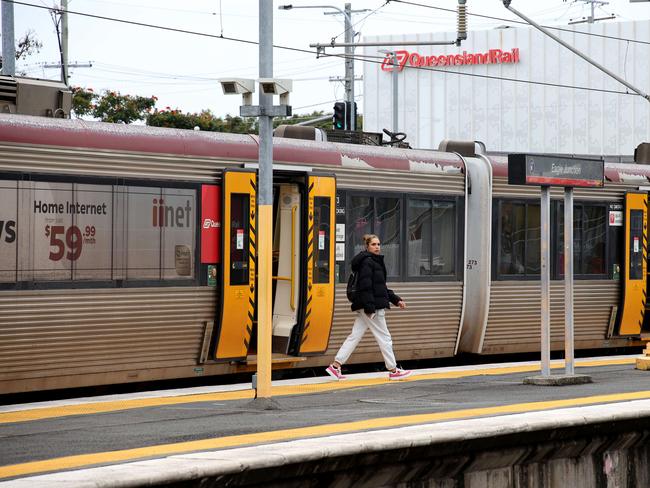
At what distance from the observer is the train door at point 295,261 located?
15.5m

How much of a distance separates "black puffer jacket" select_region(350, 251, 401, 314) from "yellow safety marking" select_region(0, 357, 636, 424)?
89 centimetres

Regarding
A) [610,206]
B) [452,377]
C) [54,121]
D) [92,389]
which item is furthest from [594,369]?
[54,121]

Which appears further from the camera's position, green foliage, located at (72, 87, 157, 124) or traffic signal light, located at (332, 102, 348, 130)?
green foliage, located at (72, 87, 157, 124)

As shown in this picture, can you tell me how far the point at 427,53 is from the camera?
67125 millimetres

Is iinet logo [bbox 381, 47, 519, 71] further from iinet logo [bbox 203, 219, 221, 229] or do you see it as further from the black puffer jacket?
iinet logo [bbox 203, 219, 221, 229]

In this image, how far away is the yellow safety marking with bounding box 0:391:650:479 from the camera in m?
8.52

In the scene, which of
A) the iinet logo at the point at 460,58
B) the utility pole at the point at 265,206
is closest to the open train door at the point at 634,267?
the utility pole at the point at 265,206

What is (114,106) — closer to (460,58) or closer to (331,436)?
(460,58)

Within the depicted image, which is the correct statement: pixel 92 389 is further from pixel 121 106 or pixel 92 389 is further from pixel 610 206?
pixel 121 106

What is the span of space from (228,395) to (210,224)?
90.6 inches

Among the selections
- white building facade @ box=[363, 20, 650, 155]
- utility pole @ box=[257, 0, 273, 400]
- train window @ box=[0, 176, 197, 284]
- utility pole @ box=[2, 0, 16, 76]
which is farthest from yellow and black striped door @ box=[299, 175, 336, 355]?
white building facade @ box=[363, 20, 650, 155]

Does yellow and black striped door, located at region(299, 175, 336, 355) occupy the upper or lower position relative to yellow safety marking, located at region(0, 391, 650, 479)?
upper

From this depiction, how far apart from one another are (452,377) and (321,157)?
3213 mm

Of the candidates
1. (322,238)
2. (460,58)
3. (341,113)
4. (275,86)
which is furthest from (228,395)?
(460,58)
